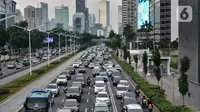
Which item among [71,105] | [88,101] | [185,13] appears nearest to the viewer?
[71,105]

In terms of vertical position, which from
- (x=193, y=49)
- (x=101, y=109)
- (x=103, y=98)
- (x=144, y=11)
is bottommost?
(x=103, y=98)

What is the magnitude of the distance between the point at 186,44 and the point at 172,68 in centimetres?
3833

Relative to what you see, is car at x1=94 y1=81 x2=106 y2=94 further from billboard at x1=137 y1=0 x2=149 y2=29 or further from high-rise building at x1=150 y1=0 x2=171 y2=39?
Answer: billboard at x1=137 y1=0 x2=149 y2=29

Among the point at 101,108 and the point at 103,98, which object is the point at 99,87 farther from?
the point at 101,108

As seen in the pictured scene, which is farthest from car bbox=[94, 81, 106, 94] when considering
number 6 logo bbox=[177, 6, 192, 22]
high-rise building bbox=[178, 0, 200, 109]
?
Result: number 6 logo bbox=[177, 6, 192, 22]

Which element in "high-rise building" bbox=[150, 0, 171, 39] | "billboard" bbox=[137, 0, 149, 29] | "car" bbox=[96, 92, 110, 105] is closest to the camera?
"car" bbox=[96, 92, 110, 105]

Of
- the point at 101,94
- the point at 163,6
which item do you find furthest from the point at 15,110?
the point at 163,6

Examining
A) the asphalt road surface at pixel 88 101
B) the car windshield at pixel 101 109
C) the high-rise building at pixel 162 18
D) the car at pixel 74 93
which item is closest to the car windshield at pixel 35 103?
the asphalt road surface at pixel 88 101

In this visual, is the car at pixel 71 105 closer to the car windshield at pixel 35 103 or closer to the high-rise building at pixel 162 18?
the car windshield at pixel 35 103

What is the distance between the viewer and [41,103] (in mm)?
30250

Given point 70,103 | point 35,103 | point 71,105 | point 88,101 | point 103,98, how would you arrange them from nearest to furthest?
point 35,103
point 71,105
point 70,103
point 103,98
point 88,101

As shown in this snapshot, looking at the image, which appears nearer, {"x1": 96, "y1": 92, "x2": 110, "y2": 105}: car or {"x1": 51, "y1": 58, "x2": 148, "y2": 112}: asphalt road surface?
{"x1": 51, "y1": 58, "x2": 148, "y2": 112}: asphalt road surface

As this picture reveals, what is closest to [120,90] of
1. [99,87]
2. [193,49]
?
[99,87]

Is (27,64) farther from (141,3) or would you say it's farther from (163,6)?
(141,3)
